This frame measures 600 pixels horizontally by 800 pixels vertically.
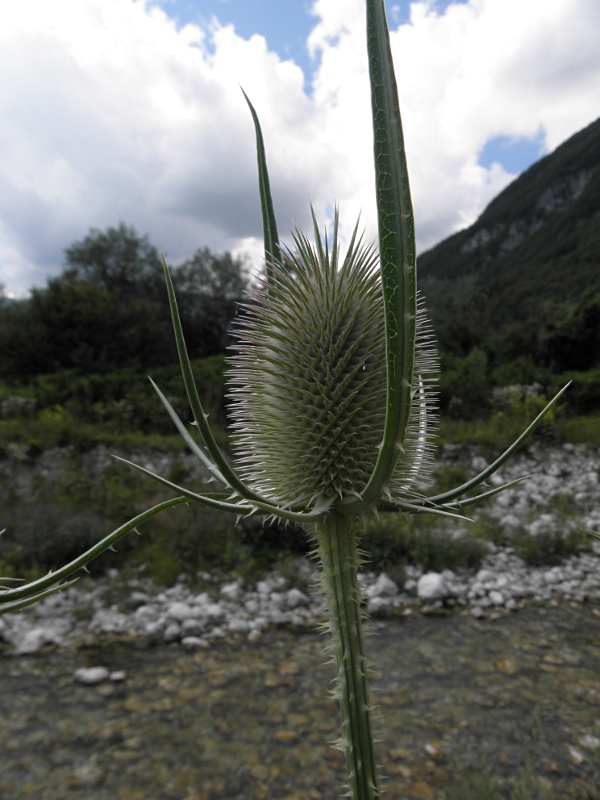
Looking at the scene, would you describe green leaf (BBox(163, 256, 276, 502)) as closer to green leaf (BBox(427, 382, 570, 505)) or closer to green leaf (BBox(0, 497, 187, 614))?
green leaf (BBox(0, 497, 187, 614))

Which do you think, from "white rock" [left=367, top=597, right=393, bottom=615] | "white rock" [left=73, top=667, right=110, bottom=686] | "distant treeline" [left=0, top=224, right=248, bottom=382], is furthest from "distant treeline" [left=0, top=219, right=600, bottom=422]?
"white rock" [left=73, top=667, right=110, bottom=686]

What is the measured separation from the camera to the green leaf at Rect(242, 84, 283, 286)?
1.17 m

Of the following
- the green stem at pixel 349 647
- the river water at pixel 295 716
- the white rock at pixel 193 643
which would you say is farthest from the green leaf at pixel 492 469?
the white rock at pixel 193 643

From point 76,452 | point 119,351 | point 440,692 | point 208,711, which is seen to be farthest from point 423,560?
point 119,351

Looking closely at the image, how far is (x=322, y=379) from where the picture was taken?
1.19 m

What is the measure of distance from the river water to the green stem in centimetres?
138

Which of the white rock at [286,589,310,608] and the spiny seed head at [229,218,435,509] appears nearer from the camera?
the spiny seed head at [229,218,435,509]

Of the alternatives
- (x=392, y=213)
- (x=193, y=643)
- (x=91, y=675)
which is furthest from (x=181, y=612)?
(x=392, y=213)

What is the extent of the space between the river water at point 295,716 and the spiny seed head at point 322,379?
149 centimetres

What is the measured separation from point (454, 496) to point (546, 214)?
1022 inches

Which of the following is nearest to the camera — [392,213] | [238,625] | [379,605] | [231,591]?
[392,213]

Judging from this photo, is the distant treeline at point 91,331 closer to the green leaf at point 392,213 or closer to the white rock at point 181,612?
the white rock at point 181,612

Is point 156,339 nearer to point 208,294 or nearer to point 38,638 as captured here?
point 208,294

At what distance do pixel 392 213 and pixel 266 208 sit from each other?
2.11 feet
